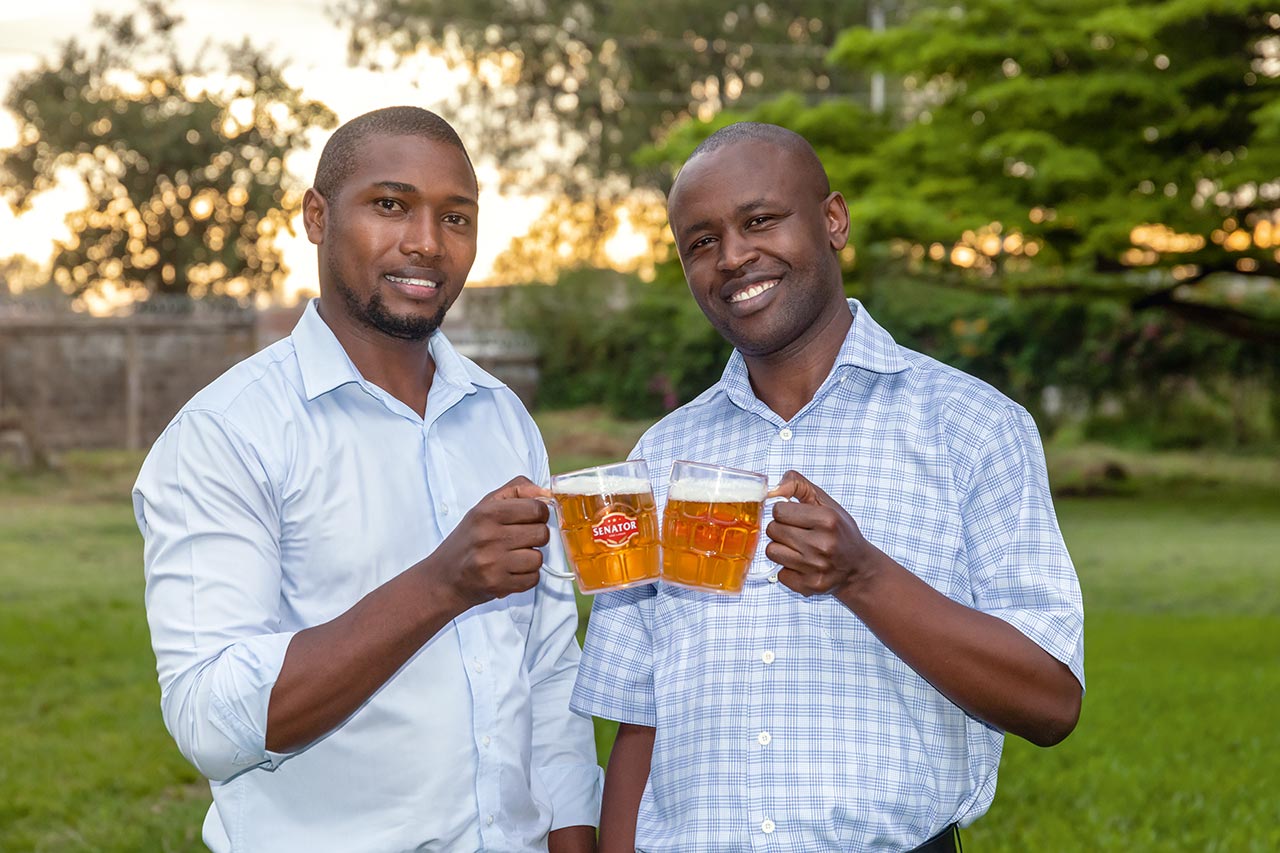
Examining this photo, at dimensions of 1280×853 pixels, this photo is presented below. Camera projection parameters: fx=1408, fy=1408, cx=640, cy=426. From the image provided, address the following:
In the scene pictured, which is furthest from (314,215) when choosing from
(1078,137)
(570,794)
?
(1078,137)

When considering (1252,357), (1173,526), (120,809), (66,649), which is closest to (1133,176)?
(1173,526)

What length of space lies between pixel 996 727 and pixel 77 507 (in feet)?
60.9

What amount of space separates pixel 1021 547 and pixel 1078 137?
15861 millimetres

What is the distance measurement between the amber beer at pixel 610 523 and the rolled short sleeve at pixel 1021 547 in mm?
537

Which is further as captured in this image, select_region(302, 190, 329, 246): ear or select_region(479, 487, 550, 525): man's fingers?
select_region(302, 190, 329, 246): ear

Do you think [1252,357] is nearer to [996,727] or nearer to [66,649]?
[66,649]

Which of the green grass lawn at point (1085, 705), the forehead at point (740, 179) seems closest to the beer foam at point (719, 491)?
the forehead at point (740, 179)

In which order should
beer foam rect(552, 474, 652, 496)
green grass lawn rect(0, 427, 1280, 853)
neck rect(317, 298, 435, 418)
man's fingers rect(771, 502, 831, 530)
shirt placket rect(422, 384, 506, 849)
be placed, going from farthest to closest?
green grass lawn rect(0, 427, 1280, 853) → neck rect(317, 298, 435, 418) → shirt placket rect(422, 384, 506, 849) → beer foam rect(552, 474, 652, 496) → man's fingers rect(771, 502, 831, 530)

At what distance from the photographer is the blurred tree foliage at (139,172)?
20938 mm

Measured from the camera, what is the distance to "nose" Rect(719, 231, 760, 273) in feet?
8.14

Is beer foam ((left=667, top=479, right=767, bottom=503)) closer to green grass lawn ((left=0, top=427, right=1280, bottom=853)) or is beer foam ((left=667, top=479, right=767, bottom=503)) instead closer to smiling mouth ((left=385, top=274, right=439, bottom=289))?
smiling mouth ((left=385, top=274, right=439, bottom=289))

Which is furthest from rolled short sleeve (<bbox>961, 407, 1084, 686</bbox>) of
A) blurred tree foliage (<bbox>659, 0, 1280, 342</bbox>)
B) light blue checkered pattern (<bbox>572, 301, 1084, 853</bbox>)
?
blurred tree foliage (<bbox>659, 0, 1280, 342</bbox>)

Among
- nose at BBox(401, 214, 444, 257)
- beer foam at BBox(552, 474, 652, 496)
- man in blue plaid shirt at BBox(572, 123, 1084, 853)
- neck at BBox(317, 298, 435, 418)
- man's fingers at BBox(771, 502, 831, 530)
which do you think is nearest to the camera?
man's fingers at BBox(771, 502, 831, 530)

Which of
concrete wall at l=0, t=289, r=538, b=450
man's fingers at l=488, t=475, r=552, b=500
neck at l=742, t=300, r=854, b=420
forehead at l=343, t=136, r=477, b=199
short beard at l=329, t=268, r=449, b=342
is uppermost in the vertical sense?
forehead at l=343, t=136, r=477, b=199
